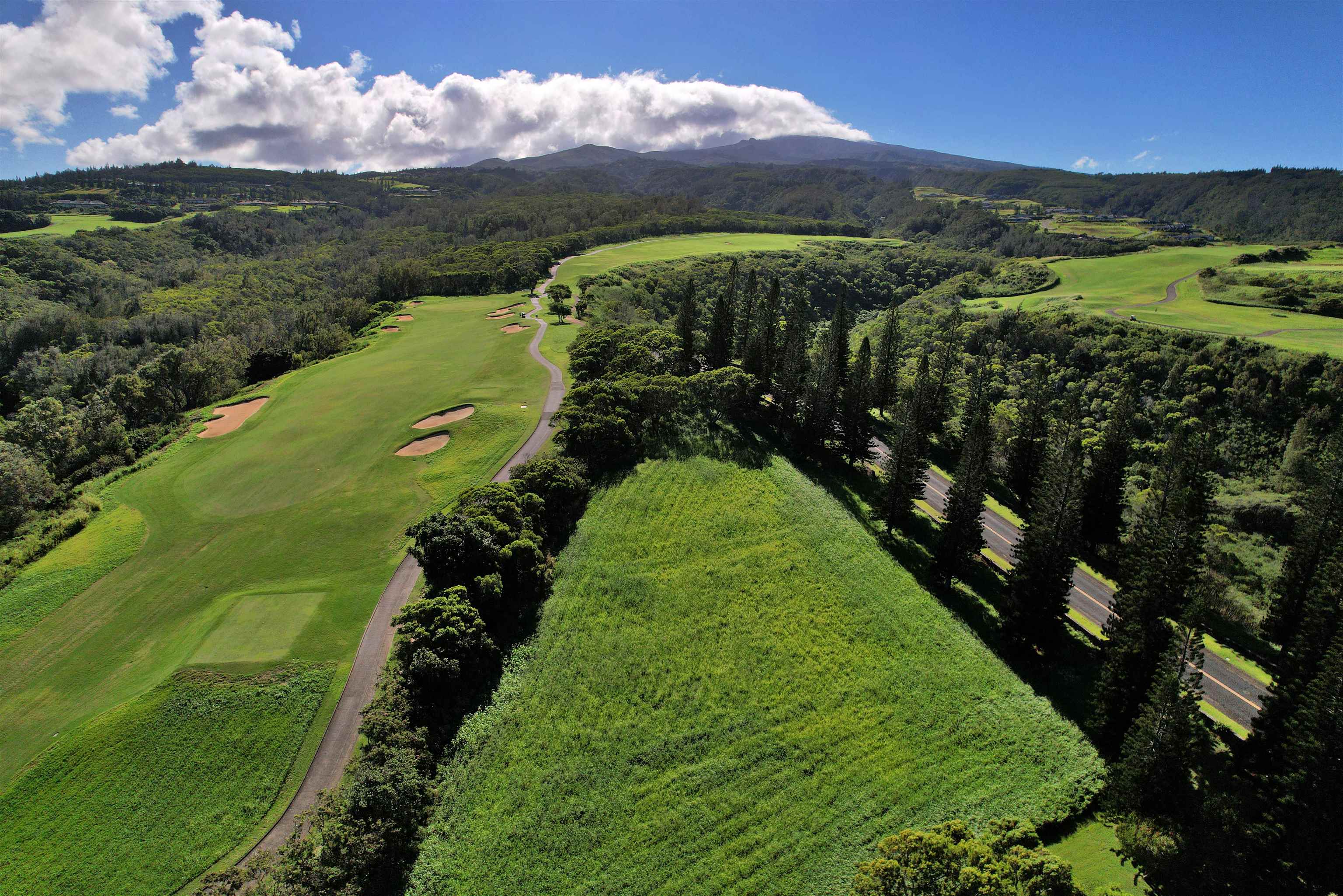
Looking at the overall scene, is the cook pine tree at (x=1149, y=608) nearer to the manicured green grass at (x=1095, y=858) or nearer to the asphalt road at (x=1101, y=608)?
the asphalt road at (x=1101, y=608)

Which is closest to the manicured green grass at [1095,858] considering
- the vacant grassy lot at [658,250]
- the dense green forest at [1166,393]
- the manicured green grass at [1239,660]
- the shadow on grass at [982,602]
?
the shadow on grass at [982,602]

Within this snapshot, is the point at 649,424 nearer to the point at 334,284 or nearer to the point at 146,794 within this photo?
the point at 146,794

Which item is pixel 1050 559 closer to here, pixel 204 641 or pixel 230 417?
pixel 204 641

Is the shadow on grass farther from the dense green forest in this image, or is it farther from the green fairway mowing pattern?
the dense green forest

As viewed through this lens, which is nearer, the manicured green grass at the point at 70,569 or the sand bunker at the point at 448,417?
the manicured green grass at the point at 70,569

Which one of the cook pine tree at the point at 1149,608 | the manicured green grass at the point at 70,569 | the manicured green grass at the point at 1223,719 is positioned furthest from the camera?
the manicured green grass at the point at 70,569

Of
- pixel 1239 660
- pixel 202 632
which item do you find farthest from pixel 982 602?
pixel 202 632
